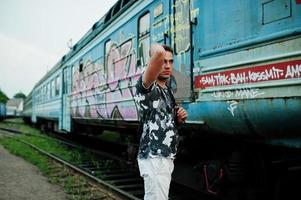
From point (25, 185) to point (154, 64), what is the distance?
5795mm

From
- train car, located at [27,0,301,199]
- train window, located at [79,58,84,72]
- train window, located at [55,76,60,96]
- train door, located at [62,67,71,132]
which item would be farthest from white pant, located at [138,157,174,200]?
train window, located at [55,76,60,96]

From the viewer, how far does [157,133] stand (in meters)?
2.98

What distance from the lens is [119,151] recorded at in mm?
12031

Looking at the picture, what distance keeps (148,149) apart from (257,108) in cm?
128

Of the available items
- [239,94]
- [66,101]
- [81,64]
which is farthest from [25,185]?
[66,101]

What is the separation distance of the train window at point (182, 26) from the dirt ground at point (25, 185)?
322 cm

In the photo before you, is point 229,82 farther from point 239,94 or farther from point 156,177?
point 156,177

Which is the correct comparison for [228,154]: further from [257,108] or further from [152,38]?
[152,38]

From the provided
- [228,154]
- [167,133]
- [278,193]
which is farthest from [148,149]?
[228,154]

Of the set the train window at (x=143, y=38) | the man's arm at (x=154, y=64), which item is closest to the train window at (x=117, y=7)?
the train window at (x=143, y=38)

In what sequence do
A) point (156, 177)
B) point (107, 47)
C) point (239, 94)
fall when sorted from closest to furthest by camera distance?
point (156, 177) → point (239, 94) → point (107, 47)

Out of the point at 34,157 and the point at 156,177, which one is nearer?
the point at 156,177

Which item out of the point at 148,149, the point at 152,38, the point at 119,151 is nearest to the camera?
the point at 148,149

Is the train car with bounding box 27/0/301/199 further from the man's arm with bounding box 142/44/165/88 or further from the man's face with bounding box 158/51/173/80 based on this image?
the man's arm with bounding box 142/44/165/88
